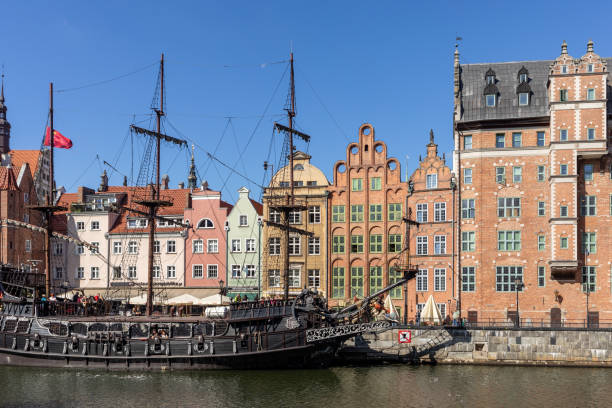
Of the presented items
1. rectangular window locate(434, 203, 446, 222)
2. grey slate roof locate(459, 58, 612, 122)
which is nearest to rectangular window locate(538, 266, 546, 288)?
rectangular window locate(434, 203, 446, 222)

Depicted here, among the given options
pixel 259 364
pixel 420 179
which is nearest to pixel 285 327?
pixel 259 364

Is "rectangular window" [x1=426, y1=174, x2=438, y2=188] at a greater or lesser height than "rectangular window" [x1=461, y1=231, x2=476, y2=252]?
greater

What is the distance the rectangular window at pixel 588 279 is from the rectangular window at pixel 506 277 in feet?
16.1

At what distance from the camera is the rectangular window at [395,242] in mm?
59156

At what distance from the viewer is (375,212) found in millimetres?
60219

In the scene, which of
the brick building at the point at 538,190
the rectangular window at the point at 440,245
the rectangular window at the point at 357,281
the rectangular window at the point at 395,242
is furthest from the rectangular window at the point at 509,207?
the rectangular window at the point at 357,281

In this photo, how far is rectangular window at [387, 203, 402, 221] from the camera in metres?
59.4

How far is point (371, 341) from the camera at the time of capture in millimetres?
49219

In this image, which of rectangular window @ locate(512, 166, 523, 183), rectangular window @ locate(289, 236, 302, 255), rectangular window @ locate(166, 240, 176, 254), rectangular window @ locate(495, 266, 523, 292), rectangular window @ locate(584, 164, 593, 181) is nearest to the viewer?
rectangular window @ locate(584, 164, 593, 181)

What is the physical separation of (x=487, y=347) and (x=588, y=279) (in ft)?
39.9

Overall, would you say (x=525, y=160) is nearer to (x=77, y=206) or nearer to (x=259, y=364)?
(x=259, y=364)

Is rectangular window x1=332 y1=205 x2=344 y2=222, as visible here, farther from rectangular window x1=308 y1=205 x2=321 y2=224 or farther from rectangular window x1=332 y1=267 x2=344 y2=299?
rectangular window x1=332 y1=267 x2=344 y2=299

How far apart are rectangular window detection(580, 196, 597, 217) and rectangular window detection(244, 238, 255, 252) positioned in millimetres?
29687

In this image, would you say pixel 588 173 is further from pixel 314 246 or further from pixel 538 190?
pixel 314 246
